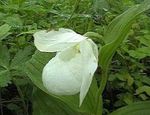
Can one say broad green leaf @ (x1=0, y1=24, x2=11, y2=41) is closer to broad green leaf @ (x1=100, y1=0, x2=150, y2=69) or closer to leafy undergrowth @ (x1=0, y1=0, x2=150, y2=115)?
leafy undergrowth @ (x1=0, y1=0, x2=150, y2=115)

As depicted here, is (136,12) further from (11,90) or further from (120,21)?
(11,90)

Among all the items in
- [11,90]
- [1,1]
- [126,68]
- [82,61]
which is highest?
[82,61]

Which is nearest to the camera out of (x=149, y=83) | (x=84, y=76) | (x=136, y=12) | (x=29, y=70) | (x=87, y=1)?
(x=84, y=76)

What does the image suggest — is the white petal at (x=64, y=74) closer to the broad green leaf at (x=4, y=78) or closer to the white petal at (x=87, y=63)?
the white petal at (x=87, y=63)

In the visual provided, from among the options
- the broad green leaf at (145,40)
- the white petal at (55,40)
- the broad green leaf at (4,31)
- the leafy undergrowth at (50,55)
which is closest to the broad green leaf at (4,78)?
the leafy undergrowth at (50,55)

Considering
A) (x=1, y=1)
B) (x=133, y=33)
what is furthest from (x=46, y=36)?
(x=1, y=1)

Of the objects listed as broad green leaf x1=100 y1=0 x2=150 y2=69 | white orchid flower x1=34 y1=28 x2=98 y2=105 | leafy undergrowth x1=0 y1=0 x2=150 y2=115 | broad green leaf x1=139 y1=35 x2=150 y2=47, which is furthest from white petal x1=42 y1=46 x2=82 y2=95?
broad green leaf x1=139 y1=35 x2=150 y2=47

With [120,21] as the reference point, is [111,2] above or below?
below
